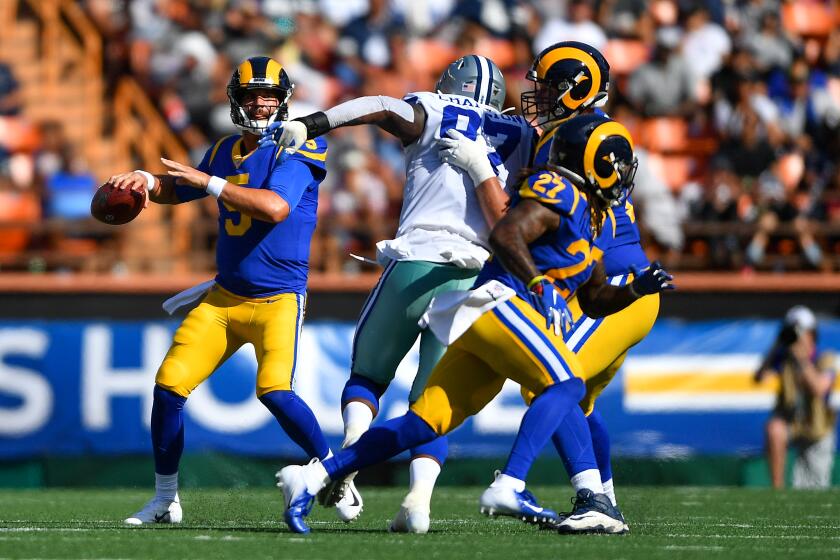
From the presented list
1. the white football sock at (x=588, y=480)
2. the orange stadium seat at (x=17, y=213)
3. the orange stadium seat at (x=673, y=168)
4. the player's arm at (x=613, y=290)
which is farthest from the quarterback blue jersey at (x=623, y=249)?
the orange stadium seat at (x=673, y=168)

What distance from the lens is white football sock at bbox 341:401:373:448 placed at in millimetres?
6006

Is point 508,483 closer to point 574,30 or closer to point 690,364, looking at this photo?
point 690,364

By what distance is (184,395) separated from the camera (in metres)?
6.43

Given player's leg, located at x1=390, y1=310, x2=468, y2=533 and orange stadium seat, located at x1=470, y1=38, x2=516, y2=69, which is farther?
orange stadium seat, located at x1=470, y1=38, x2=516, y2=69

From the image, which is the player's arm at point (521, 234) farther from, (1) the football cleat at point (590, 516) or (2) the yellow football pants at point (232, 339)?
(2) the yellow football pants at point (232, 339)

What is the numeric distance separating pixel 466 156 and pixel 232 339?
53.9 inches

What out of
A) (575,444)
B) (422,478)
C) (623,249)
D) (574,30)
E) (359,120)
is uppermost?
(574,30)

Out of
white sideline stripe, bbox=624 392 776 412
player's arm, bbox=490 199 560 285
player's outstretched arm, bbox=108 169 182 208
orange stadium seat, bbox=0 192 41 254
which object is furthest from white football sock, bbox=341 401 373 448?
orange stadium seat, bbox=0 192 41 254

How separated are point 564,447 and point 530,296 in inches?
24.9

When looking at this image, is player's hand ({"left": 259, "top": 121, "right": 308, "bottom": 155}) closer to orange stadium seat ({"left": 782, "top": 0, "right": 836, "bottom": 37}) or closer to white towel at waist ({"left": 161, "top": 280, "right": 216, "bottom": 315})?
white towel at waist ({"left": 161, "top": 280, "right": 216, "bottom": 315})

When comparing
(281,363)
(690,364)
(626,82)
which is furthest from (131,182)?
(626,82)

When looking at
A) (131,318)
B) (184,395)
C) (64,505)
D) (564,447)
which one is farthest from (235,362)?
(564,447)

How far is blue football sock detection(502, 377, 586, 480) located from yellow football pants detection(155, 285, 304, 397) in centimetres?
134

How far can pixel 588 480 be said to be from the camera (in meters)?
5.71
